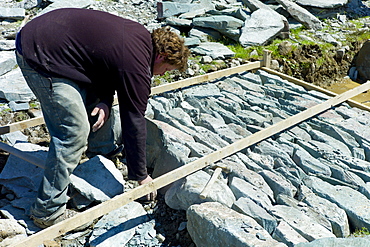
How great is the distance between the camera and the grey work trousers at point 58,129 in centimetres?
339

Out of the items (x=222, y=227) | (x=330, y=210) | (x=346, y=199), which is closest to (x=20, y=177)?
(x=222, y=227)

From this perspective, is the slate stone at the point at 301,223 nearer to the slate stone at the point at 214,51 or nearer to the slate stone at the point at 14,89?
the slate stone at the point at 14,89

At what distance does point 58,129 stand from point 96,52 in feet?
2.46

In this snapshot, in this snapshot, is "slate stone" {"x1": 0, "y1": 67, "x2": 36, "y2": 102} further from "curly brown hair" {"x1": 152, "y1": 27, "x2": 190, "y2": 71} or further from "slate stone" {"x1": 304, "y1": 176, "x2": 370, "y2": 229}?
"slate stone" {"x1": 304, "y1": 176, "x2": 370, "y2": 229}

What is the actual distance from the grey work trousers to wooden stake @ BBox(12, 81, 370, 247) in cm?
40

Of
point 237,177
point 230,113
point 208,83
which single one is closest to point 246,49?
point 208,83

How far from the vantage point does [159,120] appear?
18.1 ft

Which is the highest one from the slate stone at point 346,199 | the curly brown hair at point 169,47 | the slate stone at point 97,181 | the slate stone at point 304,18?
the curly brown hair at point 169,47

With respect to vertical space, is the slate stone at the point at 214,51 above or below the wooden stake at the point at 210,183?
below

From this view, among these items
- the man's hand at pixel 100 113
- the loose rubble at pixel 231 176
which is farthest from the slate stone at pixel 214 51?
the man's hand at pixel 100 113

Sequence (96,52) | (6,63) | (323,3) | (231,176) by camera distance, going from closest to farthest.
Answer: (96,52)
(231,176)
(6,63)
(323,3)

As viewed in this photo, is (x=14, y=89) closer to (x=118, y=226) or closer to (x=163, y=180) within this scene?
(x=118, y=226)

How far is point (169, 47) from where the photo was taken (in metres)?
3.54

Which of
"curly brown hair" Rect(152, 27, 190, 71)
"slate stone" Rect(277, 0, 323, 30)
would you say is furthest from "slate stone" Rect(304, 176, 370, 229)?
"slate stone" Rect(277, 0, 323, 30)
